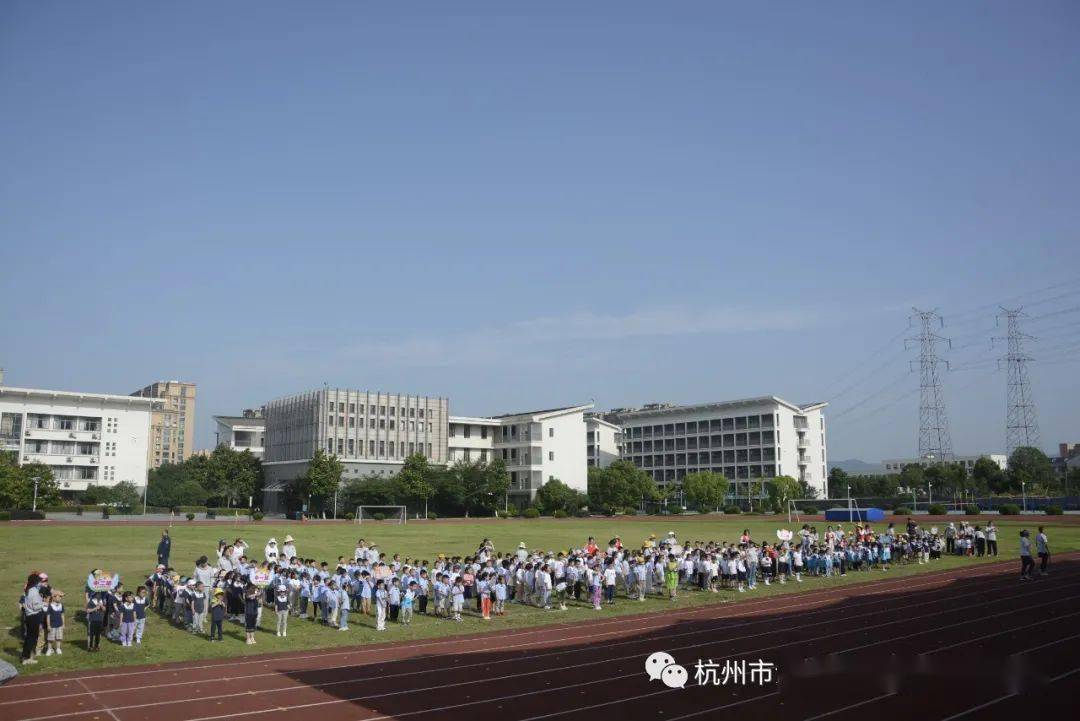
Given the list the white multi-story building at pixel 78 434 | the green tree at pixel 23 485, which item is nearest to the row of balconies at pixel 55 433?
the white multi-story building at pixel 78 434

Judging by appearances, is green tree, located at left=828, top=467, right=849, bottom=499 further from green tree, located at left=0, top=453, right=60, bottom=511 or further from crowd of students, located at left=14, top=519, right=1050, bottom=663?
green tree, located at left=0, top=453, right=60, bottom=511

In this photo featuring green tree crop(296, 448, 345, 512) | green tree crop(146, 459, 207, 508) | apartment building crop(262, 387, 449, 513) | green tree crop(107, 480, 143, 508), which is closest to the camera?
green tree crop(107, 480, 143, 508)

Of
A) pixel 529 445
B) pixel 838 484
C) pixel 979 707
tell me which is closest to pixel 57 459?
pixel 529 445

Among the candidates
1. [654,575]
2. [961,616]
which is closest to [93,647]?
[654,575]

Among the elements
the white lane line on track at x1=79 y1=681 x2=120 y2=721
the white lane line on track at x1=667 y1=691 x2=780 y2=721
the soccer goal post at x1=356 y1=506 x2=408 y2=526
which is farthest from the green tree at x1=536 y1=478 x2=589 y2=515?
the white lane line on track at x1=79 y1=681 x2=120 y2=721

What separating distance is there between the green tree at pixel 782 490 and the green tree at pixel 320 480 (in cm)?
5379

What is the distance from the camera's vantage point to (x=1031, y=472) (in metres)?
124

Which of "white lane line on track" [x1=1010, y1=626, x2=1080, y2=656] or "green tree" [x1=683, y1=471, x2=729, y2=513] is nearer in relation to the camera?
"white lane line on track" [x1=1010, y1=626, x2=1080, y2=656]

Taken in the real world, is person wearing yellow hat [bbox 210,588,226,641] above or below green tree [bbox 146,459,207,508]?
below

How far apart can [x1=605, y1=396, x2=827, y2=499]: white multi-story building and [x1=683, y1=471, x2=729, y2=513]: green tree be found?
12825 mm

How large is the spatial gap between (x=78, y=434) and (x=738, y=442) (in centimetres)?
8624

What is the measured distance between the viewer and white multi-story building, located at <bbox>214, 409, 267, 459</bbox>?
425 feet

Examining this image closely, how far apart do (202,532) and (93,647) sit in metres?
31.2

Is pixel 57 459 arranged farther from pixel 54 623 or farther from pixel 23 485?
pixel 54 623
